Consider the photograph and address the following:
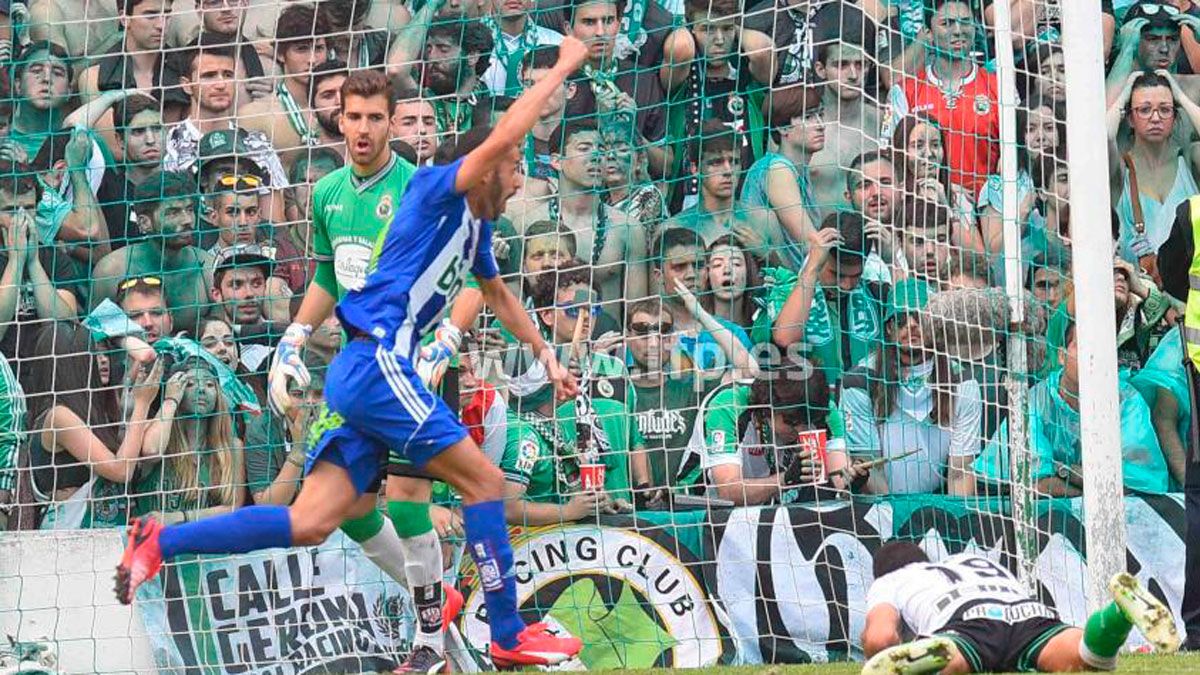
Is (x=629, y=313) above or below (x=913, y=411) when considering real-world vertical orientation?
above

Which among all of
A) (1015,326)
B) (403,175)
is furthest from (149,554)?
(1015,326)

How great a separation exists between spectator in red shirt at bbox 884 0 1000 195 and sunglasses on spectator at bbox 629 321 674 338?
160 cm

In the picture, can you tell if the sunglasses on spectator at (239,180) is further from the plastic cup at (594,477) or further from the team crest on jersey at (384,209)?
the team crest on jersey at (384,209)

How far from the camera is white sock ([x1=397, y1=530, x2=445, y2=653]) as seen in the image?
25.9 feet

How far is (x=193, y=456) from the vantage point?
10.1m

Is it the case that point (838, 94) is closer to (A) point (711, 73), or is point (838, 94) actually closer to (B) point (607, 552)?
(A) point (711, 73)

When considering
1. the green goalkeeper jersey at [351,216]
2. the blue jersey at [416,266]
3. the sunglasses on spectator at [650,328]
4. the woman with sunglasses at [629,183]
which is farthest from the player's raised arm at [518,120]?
the woman with sunglasses at [629,183]

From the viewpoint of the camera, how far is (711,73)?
408 inches

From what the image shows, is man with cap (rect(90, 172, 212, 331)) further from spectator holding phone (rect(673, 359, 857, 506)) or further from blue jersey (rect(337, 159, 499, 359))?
blue jersey (rect(337, 159, 499, 359))

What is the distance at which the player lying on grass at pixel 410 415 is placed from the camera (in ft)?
21.1

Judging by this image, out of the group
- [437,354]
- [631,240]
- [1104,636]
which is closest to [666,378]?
[631,240]

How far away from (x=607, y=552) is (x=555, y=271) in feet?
5.37

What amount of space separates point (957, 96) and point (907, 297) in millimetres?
1115

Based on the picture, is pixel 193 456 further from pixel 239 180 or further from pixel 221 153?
pixel 221 153
